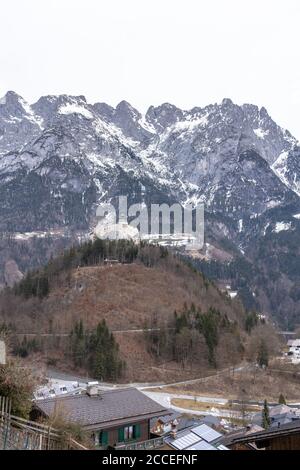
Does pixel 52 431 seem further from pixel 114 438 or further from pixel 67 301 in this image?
pixel 67 301

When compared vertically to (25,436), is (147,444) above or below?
below

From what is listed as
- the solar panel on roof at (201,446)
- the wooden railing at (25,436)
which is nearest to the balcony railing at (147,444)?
the solar panel on roof at (201,446)

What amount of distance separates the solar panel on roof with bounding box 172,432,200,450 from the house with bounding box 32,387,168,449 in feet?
12.0

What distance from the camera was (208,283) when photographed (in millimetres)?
136500

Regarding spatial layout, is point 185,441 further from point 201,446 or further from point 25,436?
point 25,436

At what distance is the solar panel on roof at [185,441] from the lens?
90.8 feet

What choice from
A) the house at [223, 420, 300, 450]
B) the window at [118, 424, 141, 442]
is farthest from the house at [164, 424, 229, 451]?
the house at [223, 420, 300, 450]

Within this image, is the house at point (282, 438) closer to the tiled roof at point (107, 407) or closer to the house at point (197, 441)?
the house at point (197, 441)

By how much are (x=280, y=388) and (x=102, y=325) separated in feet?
104

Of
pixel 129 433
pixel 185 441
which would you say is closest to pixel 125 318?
pixel 129 433

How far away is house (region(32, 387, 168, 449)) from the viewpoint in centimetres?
A: 3062

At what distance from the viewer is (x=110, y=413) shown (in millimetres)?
32938

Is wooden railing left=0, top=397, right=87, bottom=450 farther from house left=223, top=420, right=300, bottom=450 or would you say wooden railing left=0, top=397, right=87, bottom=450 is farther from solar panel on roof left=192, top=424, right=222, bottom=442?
solar panel on roof left=192, top=424, right=222, bottom=442

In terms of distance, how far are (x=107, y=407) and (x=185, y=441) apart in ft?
20.8
